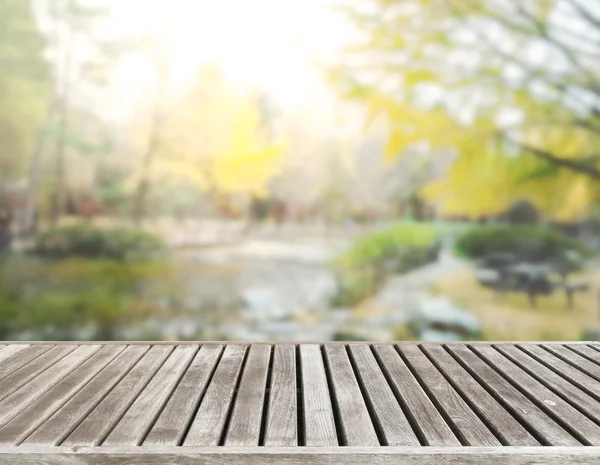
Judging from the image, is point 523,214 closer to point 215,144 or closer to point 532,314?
point 532,314

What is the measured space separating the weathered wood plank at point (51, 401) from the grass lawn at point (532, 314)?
90.8 inches

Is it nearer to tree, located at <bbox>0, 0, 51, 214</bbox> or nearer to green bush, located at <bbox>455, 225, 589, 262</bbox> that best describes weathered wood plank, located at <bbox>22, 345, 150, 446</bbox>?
tree, located at <bbox>0, 0, 51, 214</bbox>

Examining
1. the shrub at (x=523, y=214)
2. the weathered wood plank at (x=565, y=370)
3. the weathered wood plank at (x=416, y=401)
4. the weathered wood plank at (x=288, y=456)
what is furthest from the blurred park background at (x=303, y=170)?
the weathered wood plank at (x=288, y=456)

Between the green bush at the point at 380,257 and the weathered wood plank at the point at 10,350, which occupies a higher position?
the green bush at the point at 380,257

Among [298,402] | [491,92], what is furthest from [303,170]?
[298,402]

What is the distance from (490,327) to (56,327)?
8.74ft

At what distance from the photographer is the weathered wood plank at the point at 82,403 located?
1.62 m

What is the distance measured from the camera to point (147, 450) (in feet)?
5.05

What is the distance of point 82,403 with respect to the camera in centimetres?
187

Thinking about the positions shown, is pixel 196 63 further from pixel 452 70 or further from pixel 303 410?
pixel 303 410

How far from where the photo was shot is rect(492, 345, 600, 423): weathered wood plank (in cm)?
188

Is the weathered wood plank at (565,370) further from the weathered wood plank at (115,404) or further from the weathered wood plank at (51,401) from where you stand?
the weathered wood plank at (51,401)

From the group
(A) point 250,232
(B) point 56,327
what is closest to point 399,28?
(A) point 250,232

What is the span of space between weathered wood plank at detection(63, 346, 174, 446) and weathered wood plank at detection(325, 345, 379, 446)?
0.60 meters
